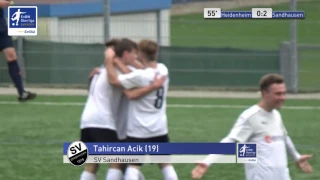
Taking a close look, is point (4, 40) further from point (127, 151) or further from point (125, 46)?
point (127, 151)

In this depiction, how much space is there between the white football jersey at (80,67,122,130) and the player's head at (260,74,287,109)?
6.67ft

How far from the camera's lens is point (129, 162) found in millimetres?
8125

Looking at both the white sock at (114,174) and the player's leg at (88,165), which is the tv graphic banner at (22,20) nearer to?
the player's leg at (88,165)

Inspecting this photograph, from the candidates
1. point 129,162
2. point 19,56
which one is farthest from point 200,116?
point 129,162

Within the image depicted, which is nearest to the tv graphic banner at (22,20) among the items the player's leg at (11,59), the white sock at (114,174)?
the player's leg at (11,59)

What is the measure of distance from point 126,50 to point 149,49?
8.0 inches

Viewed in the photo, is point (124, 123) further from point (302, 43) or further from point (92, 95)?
point (302, 43)

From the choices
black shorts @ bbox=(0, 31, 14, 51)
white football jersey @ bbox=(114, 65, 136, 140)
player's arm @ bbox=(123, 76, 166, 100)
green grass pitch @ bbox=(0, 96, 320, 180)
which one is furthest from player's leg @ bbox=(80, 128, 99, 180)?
black shorts @ bbox=(0, 31, 14, 51)

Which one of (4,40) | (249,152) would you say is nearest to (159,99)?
(249,152)

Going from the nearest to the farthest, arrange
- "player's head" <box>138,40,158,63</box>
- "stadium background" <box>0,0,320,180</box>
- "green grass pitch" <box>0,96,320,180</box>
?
"player's head" <box>138,40,158,63</box>
"green grass pitch" <box>0,96,320,180</box>
"stadium background" <box>0,0,320,180</box>

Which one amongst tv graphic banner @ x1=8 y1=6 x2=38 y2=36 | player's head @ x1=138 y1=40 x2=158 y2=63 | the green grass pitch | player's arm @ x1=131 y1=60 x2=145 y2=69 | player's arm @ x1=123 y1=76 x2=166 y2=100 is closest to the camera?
player's arm @ x1=123 y1=76 x2=166 y2=100

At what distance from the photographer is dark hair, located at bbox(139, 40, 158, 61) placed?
8.26 meters

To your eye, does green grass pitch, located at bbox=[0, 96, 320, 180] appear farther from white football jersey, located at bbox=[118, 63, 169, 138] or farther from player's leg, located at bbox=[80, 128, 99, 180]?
white football jersey, located at bbox=[118, 63, 169, 138]

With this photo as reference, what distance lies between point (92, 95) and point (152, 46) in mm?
697
